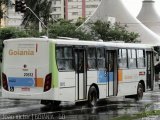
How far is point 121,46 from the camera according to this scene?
2458cm

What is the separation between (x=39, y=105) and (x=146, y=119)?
765cm

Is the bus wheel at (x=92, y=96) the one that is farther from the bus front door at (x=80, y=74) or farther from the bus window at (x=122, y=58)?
the bus window at (x=122, y=58)

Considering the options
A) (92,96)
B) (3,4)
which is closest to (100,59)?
(92,96)

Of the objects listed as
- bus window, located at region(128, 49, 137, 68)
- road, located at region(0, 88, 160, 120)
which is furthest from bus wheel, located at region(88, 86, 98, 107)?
bus window, located at region(128, 49, 137, 68)

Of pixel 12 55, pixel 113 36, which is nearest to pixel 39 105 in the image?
pixel 12 55

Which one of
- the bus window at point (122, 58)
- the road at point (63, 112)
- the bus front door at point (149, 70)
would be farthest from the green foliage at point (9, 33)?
the road at point (63, 112)

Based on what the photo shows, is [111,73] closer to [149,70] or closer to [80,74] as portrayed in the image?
[80,74]

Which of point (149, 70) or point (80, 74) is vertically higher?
point (80, 74)

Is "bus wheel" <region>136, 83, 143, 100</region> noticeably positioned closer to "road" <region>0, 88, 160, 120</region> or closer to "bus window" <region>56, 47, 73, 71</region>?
"road" <region>0, 88, 160, 120</region>

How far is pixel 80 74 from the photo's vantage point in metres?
20.9

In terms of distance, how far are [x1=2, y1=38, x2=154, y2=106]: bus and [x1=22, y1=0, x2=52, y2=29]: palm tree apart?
115ft

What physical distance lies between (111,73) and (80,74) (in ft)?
9.64

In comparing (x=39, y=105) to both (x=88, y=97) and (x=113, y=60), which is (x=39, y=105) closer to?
(x=88, y=97)

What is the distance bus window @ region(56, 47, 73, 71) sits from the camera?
19.6 metres
